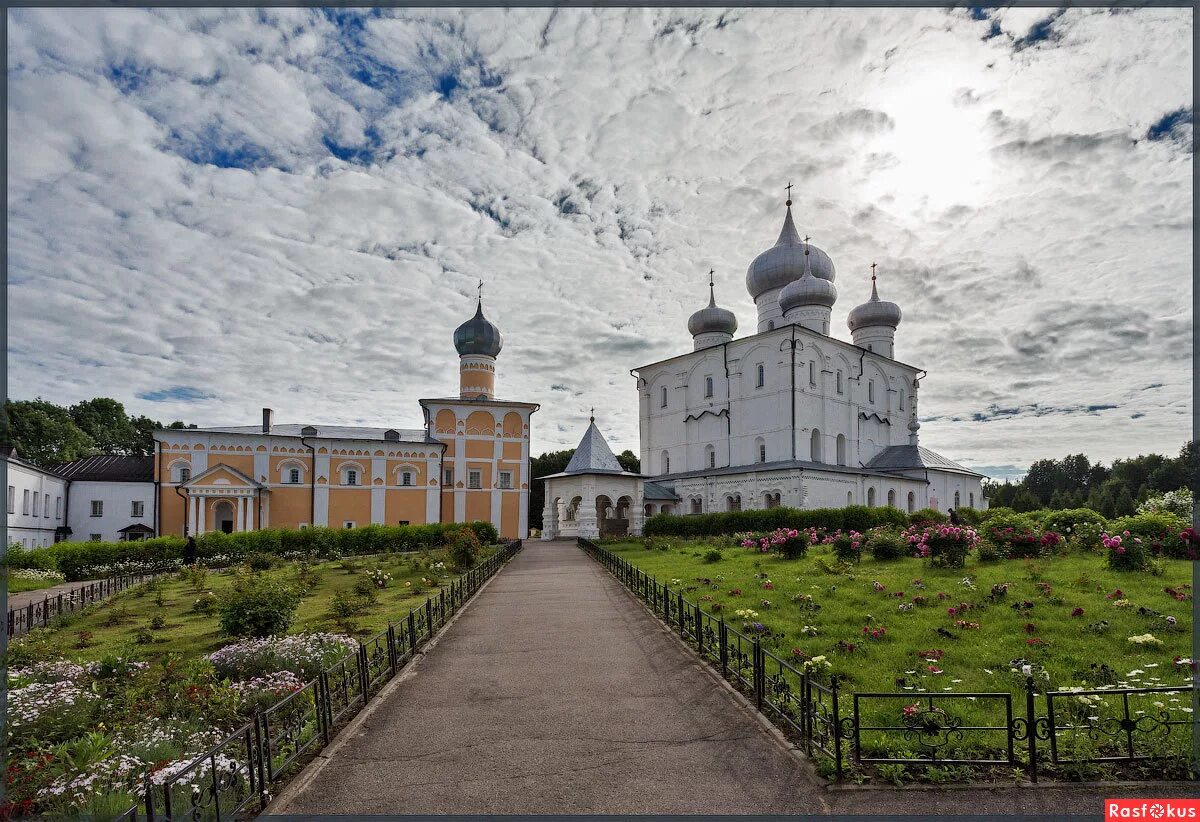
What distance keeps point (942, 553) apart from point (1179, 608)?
16.9 ft

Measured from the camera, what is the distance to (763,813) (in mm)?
4949

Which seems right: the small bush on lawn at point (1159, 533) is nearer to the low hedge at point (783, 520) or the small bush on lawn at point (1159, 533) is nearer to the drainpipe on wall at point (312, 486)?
the low hedge at point (783, 520)

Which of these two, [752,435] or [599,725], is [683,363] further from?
[599,725]

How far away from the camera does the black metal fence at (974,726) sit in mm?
5383

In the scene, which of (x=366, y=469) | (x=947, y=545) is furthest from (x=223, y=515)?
(x=947, y=545)

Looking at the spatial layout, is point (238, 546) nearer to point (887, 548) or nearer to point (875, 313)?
point (887, 548)

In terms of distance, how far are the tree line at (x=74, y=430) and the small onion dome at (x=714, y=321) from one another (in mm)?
30367

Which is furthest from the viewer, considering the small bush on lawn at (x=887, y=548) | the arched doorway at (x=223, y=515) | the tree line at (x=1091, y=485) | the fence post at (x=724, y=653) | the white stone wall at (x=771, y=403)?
the tree line at (x=1091, y=485)

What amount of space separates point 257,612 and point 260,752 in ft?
19.5

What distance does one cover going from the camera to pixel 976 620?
9.88 metres

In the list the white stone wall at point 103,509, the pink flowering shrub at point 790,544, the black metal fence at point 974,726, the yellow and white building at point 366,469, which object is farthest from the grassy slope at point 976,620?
the white stone wall at point 103,509

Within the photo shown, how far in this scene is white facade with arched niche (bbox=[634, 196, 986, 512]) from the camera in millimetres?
38406

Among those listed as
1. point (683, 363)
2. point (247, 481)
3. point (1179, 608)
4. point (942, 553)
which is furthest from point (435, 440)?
point (1179, 608)

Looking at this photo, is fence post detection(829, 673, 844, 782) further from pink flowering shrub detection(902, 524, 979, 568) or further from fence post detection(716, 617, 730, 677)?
pink flowering shrub detection(902, 524, 979, 568)
